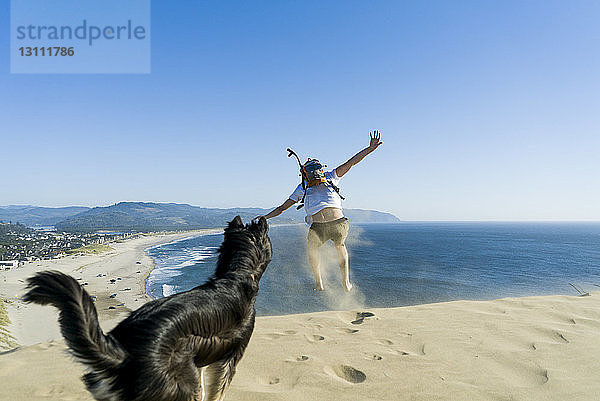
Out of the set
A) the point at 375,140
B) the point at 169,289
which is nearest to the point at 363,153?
the point at 375,140

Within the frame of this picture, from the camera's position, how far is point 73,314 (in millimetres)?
2359

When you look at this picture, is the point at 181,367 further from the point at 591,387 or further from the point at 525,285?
the point at 525,285

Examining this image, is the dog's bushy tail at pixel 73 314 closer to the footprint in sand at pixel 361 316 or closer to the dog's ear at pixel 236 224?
the dog's ear at pixel 236 224

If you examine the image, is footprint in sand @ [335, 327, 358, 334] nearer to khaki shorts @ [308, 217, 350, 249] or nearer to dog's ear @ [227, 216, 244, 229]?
khaki shorts @ [308, 217, 350, 249]

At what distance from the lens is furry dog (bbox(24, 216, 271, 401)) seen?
2.37 meters

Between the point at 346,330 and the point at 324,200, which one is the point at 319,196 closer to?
the point at 324,200

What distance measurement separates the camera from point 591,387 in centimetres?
399

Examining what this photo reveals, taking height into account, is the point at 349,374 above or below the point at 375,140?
below

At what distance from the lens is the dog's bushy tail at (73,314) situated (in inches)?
92.0

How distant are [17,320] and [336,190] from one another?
43845 millimetres

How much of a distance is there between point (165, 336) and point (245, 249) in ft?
5.20

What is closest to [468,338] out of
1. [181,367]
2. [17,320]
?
[181,367]

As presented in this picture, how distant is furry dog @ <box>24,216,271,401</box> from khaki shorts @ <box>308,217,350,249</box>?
260 cm

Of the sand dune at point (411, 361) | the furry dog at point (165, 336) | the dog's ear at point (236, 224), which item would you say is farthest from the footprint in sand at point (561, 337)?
the dog's ear at point (236, 224)
